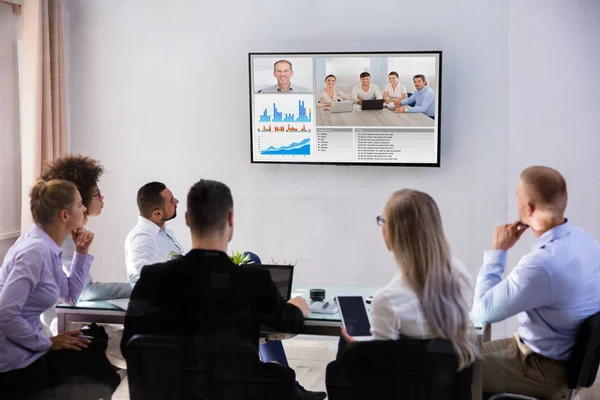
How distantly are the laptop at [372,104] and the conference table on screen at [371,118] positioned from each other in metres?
0.01

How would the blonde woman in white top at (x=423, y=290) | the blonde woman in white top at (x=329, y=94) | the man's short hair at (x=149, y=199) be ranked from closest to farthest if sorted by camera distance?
the blonde woman in white top at (x=423, y=290)
the blonde woman in white top at (x=329, y=94)
the man's short hair at (x=149, y=199)

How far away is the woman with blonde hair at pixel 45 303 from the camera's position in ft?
7.89

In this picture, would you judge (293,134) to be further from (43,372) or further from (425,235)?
(43,372)

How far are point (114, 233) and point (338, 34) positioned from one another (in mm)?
1100

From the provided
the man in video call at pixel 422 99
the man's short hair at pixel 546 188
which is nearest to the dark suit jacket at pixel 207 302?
the man in video call at pixel 422 99

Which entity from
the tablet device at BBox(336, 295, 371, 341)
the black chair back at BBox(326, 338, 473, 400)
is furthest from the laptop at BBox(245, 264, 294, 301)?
the black chair back at BBox(326, 338, 473, 400)

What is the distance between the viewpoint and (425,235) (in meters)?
2.09

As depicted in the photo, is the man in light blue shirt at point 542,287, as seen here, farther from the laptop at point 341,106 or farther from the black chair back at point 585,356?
the laptop at point 341,106

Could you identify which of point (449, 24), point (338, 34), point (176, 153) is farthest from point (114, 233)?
point (449, 24)

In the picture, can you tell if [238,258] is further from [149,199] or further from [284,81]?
[284,81]

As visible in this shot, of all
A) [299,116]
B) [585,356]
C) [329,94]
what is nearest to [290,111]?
[299,116]

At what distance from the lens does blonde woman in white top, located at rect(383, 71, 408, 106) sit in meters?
2.14

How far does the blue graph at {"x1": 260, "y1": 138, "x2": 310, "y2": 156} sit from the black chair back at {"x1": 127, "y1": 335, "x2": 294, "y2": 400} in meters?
0.73

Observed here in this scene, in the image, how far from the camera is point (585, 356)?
217 cm
